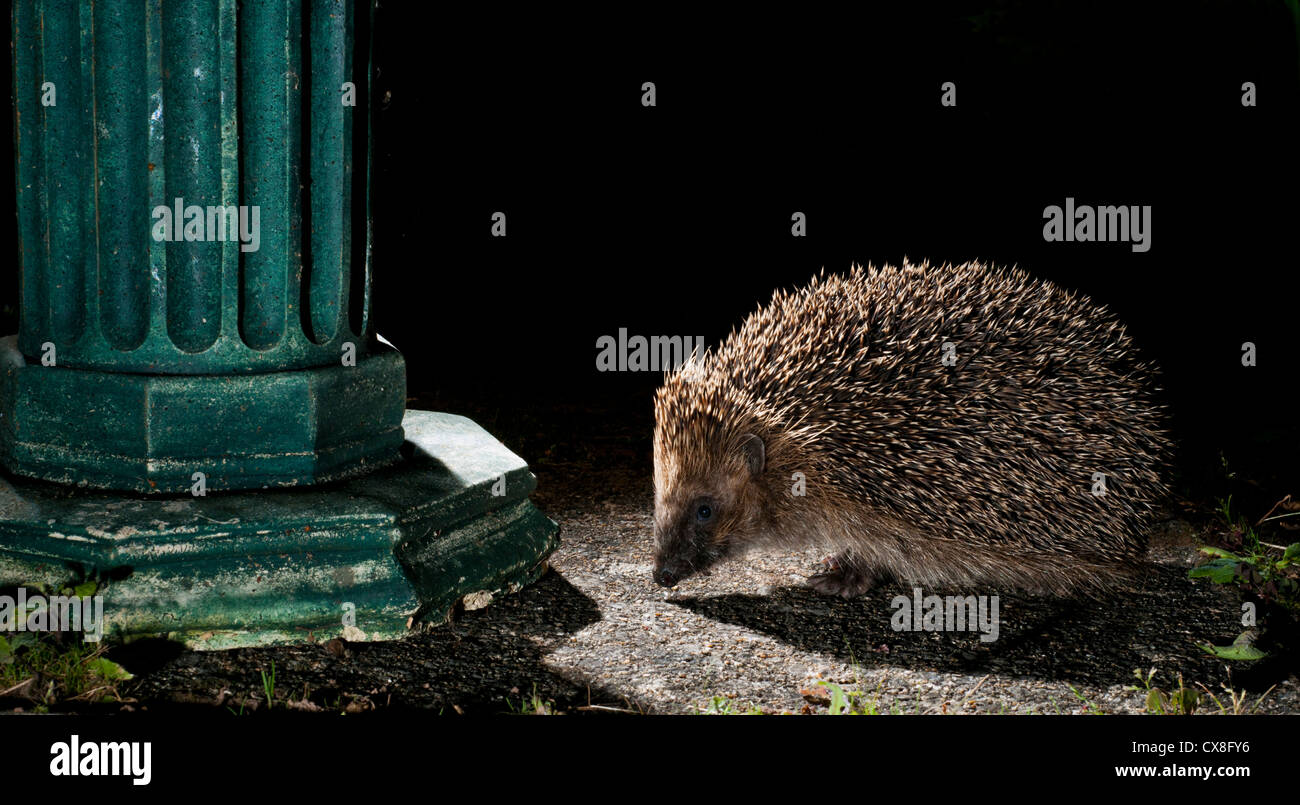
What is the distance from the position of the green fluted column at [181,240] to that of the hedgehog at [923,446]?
157 cm

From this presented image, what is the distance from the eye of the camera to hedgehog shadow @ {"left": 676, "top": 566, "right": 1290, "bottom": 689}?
4.01 m

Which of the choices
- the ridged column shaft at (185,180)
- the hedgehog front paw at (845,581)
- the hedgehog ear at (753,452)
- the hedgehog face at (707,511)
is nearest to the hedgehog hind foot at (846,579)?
the hedgehog front paw at (845,581)

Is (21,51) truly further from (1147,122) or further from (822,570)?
(1147,122)


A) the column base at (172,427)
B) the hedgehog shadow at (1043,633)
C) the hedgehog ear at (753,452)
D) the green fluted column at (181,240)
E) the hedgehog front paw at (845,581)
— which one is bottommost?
the hedgehog shadow at (1043,633)

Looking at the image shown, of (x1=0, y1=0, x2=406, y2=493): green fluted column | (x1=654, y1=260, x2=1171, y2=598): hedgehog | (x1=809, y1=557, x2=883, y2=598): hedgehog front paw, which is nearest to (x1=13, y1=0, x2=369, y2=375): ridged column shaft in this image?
(x1=0, y1=0, x2=406, y2=493): green fluted column

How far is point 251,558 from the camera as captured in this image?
398cm

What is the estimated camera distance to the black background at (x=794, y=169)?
9523 millimetres

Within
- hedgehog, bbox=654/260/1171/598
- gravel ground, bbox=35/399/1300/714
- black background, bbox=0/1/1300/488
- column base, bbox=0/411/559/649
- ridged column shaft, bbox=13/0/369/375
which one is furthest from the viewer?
black background, bbox=0/1/1300/488

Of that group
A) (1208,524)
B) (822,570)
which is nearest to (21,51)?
(822,570)

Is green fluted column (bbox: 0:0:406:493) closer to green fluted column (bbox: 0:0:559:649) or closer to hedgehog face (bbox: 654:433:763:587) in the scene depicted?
green fluted column (bbox: 0:0:559:649)

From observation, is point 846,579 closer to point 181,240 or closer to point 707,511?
point 707,511

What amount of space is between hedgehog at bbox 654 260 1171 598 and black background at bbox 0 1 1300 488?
390 centimetres

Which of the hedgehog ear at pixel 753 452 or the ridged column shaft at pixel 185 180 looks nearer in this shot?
the ridged column shaft at pixel 185 180

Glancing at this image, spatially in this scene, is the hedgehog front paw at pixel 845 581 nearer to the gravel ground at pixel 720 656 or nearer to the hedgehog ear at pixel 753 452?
the gravel ground at pixel 720 656
